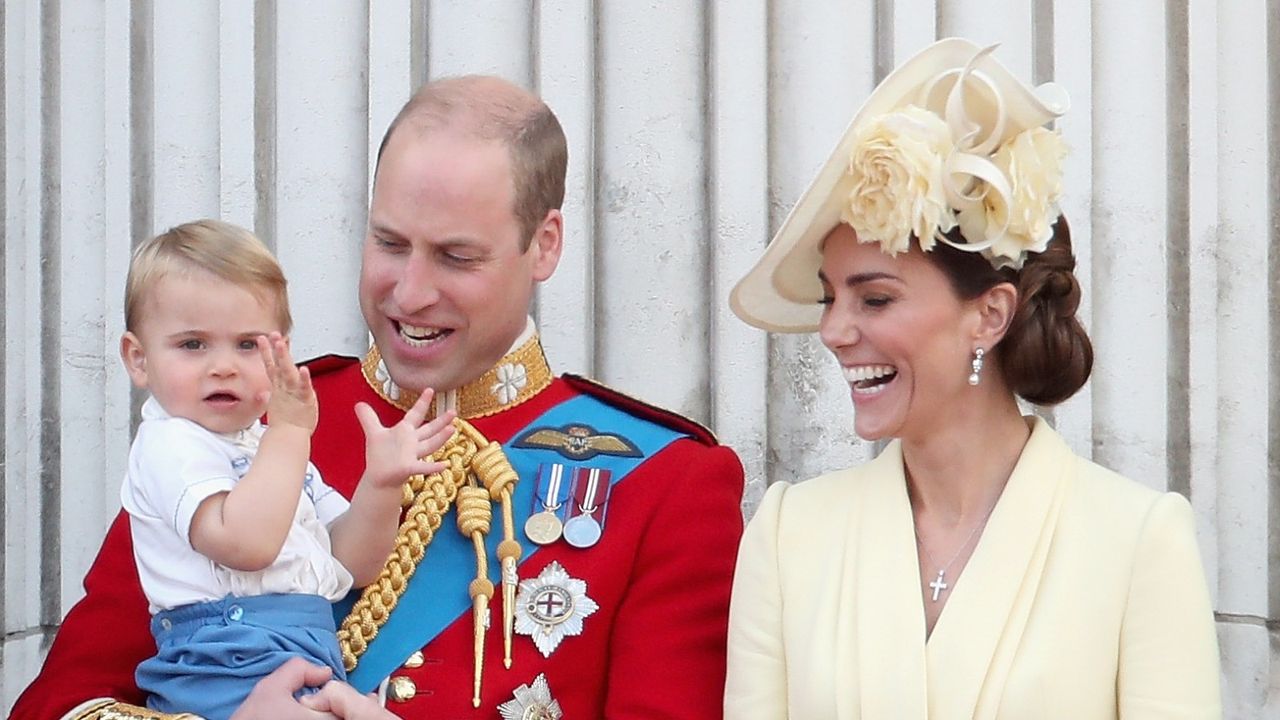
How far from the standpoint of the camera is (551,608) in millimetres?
3094

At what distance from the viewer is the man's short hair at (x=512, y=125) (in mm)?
3250

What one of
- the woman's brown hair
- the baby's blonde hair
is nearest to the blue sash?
the baby's blonde hair

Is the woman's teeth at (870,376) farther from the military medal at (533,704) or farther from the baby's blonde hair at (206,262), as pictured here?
the baby's blonde hair at (206,262)

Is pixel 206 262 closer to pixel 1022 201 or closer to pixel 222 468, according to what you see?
pixel 222 468

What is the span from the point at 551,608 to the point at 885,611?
542 mm

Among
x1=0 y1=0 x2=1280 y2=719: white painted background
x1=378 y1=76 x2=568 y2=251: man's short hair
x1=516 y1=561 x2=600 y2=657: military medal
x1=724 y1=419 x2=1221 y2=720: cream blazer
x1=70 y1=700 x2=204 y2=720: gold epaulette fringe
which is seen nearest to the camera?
x1=724 y1=419 x2=1221 y2=720: cream blazer

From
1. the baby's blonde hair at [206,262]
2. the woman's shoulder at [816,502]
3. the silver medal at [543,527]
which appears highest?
the baby's blonde hair at [206,262]

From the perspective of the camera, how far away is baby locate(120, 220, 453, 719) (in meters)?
2.79

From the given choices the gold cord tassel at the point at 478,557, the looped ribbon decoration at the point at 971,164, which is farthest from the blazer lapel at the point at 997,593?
the gold cord tassel at the point at 478,557

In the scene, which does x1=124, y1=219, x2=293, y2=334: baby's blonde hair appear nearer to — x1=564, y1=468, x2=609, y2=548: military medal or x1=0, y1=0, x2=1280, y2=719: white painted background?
x1=564, y1=468, x2=609, y2=548: military medal

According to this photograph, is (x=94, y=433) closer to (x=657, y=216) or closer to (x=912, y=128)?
(x=657, y=216)

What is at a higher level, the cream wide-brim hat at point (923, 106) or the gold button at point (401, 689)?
the cream wide-brim hat at point (923, 106)

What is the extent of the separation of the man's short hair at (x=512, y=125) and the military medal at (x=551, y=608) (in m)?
0.57

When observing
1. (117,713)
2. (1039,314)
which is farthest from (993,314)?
(117,713)
